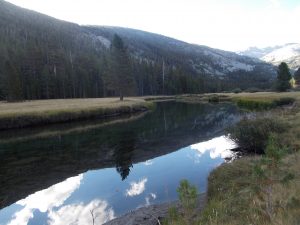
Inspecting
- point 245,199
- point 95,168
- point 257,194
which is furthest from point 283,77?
point 245,199

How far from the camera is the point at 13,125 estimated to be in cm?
4534

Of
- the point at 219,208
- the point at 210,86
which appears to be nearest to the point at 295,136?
the point at 219,208

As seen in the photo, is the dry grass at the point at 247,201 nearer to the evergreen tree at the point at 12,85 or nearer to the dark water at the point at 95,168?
the dark water at the point at 95,168

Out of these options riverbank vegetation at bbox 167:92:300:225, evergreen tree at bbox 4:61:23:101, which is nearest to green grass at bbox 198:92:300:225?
riverbank vegetation at bbox 167:92:300:225

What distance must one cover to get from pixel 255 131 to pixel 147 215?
39.0ft

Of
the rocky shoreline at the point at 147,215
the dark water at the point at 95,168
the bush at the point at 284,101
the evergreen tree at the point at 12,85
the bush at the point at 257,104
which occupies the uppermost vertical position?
the evergreen tree at the point at 12,85

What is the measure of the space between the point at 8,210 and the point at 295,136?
1849cm

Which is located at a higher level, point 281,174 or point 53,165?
point 281,174

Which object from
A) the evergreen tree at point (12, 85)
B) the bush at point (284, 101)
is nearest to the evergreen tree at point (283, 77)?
the bush at point (284, 101)

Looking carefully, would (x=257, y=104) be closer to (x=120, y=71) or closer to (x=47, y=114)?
(x=47, y=114)

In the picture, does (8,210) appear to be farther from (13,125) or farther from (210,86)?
(210,86)

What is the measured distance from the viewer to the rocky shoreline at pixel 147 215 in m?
13.5

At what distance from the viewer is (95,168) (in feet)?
80.8

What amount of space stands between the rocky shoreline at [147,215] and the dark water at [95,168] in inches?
37.5
